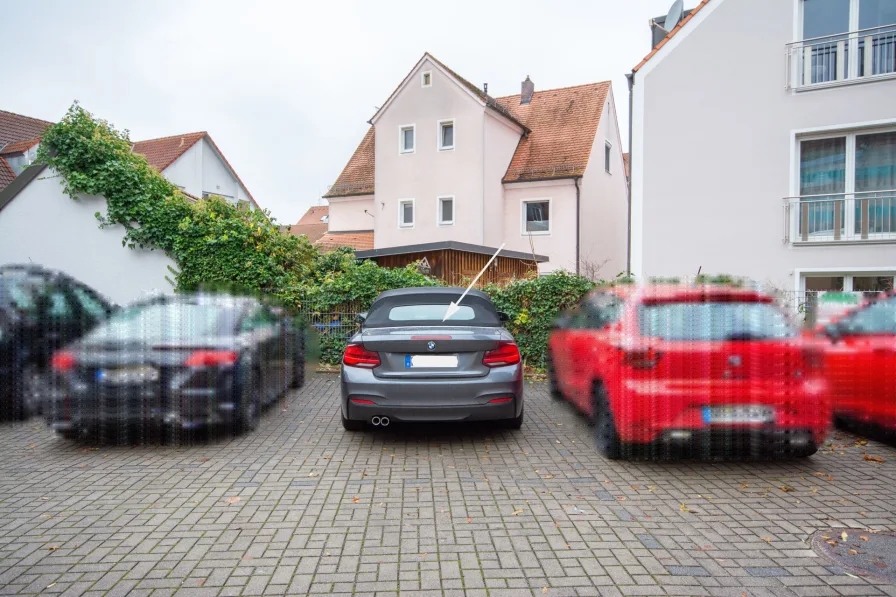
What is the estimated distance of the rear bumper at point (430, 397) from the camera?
6.02 m

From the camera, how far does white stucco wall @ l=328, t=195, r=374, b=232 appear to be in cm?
3072

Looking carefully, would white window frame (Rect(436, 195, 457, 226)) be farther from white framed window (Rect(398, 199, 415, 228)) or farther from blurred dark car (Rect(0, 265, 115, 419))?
blurred dark car (Rect(0, 265, 115, 419))

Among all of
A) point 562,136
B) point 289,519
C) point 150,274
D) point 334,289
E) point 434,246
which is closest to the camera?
point 289,519

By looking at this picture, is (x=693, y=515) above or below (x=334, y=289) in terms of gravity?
below

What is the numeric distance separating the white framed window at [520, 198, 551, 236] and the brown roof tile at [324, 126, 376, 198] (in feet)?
25.8

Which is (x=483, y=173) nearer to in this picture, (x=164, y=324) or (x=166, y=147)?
(x=166, y=147)

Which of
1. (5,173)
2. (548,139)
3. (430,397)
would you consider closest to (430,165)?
(548,139)

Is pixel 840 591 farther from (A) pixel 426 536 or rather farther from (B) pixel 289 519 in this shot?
(B) pixel 289 519

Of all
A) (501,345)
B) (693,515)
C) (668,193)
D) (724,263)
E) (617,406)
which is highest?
(668,193)

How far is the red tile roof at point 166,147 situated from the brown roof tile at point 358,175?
8.21 metres

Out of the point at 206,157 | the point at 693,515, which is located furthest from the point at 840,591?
the point at 206,157

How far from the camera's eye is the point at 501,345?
20.5ft

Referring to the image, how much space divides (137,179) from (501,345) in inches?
463

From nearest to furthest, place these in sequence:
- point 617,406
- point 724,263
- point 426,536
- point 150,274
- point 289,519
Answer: point 426,536 → point 289,519 → point 617,406 → point 150,274 → point 724,263
